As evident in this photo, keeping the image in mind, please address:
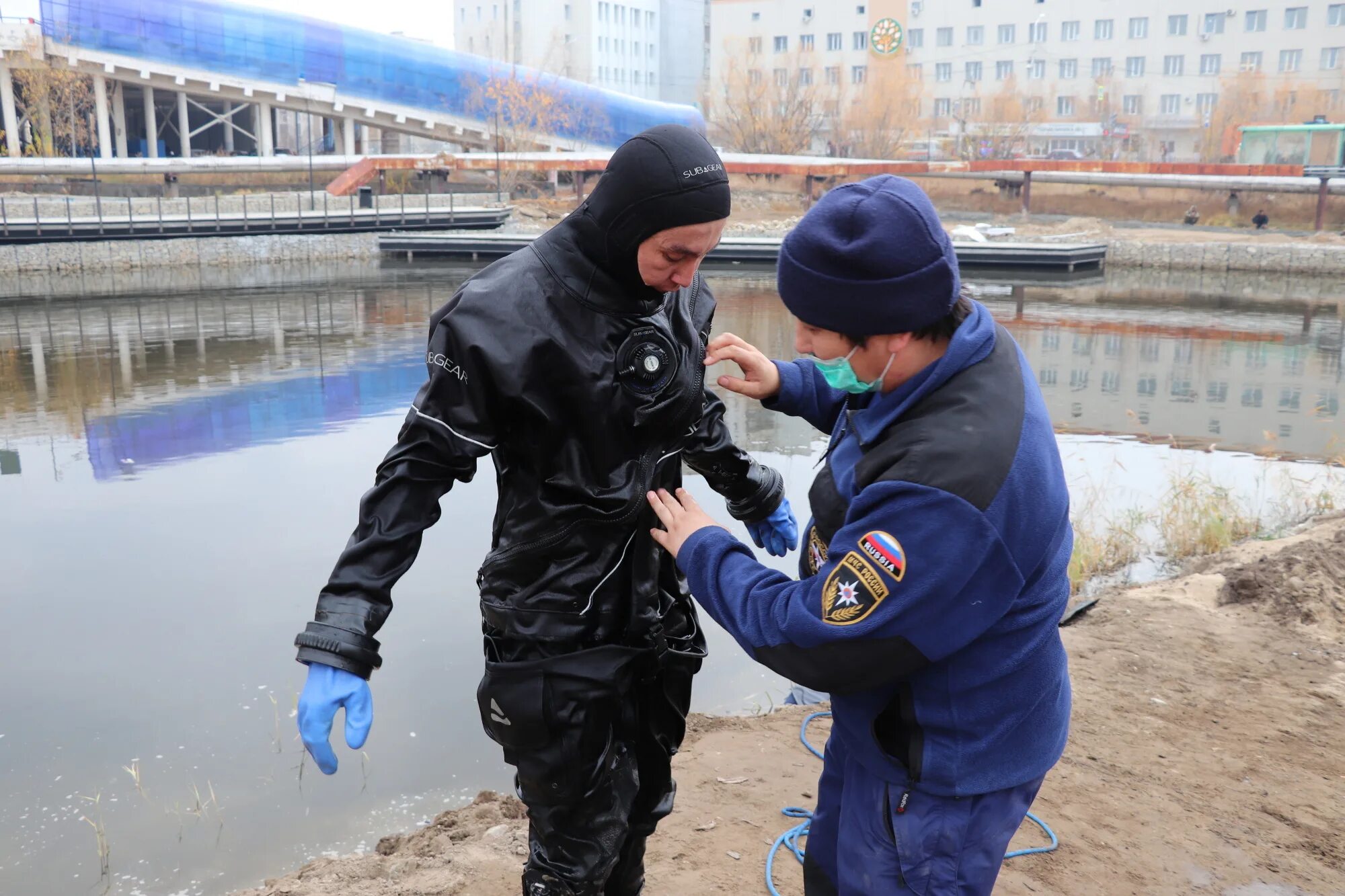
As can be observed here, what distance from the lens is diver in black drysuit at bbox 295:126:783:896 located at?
89.0 inches

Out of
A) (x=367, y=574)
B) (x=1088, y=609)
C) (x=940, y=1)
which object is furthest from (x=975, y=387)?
(x=940, y=1)

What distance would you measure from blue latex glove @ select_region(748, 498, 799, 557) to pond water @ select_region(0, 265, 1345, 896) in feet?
7.50

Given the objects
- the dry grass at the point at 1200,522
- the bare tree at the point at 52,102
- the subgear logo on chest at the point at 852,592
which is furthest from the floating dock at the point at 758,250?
the subgear logo on chest at the point at 852,592

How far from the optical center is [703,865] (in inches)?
Result: 139

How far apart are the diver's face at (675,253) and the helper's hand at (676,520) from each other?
486mm

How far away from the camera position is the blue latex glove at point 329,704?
2.16 meters

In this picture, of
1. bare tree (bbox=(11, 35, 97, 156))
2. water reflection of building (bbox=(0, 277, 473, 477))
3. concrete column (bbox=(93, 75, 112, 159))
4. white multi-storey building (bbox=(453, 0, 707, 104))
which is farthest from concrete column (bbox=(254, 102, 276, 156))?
white multi-storey building (bbox=(453, 0, 707, 104))

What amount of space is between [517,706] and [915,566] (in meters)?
1.02

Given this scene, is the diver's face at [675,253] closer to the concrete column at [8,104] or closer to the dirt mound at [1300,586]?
the dirt mound at [1300,586]

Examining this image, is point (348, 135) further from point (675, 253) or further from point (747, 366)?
point (675, 253)

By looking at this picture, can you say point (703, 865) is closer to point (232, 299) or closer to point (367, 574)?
point (367, 574)

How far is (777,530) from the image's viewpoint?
317cm

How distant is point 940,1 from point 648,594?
6889cm

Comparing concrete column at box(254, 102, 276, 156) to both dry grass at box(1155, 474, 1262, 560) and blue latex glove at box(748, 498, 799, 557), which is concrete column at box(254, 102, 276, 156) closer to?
dry grass at box(1155, 474, 1262, 560)
